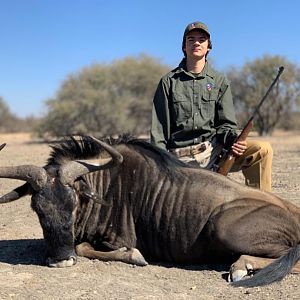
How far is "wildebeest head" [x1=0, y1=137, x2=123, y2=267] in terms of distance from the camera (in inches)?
207

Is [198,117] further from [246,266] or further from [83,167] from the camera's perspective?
[246,266]

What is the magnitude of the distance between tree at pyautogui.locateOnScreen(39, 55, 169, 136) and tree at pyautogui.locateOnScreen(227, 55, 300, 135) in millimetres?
5553

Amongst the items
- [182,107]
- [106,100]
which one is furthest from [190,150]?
[106,100]

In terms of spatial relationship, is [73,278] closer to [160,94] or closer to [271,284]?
[271,284]

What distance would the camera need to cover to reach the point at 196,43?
265 inches

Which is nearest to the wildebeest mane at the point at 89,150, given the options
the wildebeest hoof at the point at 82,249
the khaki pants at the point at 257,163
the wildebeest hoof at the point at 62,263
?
the wildebeest hoof at the point at 82,249

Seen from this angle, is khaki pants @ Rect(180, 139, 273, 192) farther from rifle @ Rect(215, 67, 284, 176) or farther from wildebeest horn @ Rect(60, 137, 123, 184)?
wildebeest horn @ Rect(60, 137, 123, 184)

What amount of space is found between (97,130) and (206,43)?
27957mm

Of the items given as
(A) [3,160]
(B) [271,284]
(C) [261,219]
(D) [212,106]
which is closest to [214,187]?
(C) [261,219]

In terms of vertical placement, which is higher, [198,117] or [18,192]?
[198,117]

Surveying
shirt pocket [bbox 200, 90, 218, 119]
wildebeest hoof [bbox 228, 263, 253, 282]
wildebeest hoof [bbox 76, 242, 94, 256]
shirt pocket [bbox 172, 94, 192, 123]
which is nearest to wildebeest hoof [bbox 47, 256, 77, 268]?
wildebeest hoof [bbox 76, 242, 94, 256]

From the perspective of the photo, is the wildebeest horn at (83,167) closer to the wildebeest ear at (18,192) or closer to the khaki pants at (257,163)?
the wildebeest ear at (18,192)

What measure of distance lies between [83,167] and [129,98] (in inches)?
1219

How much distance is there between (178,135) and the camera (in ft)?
22.4
